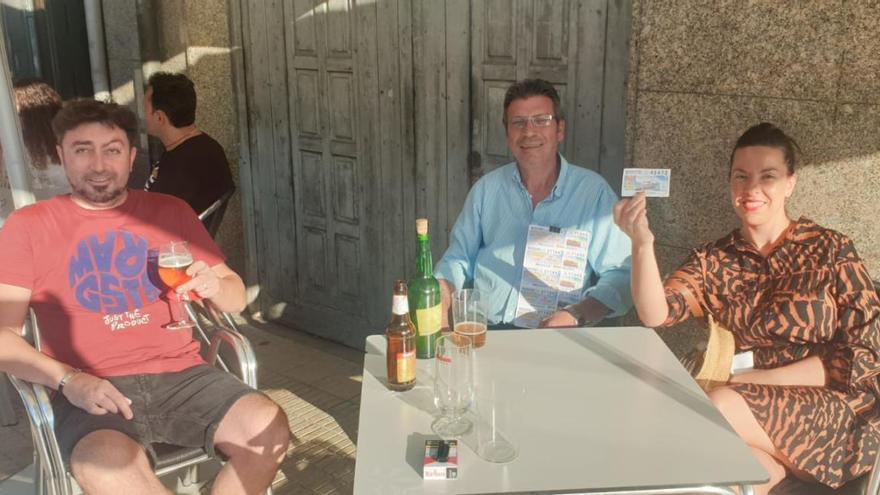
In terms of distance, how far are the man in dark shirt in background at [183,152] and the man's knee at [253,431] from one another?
1822 millimetres

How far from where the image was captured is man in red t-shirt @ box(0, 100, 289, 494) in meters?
2.38

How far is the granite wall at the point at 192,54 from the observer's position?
16.1 ft

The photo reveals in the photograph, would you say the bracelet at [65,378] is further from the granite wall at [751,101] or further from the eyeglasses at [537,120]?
the granite wall at [751,101]

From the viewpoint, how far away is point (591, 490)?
5.15 feet

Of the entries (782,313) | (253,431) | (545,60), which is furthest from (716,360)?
(545,60)

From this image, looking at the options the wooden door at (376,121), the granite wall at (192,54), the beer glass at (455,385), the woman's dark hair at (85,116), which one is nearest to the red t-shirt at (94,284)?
the woman's dark hair at (85,116)

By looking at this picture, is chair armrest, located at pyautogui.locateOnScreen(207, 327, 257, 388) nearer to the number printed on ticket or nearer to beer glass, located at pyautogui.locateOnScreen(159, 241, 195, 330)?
beer glass, located at pyautogui.locateOnScreen(159, 241, 195, 330)

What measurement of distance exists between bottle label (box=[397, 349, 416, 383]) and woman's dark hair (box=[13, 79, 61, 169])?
233 centimetres

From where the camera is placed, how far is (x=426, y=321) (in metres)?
2.25

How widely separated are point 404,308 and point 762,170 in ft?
4.23

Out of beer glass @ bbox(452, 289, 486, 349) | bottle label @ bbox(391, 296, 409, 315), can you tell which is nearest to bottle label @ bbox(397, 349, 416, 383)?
bottle label @ bbox(391, 296, 409, 315)

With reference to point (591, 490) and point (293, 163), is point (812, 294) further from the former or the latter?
point (293, 163)

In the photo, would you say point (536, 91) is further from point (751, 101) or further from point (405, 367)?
point (405, 367)

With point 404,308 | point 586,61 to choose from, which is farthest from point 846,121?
point 404,308
